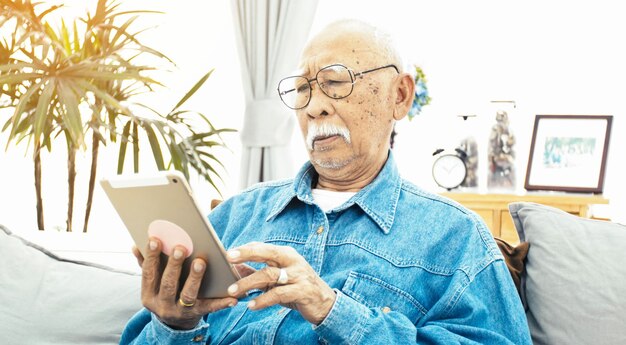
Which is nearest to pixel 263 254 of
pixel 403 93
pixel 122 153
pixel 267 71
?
pixel 403 93

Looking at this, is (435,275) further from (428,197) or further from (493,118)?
(493,118)

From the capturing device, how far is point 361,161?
160 centimetres

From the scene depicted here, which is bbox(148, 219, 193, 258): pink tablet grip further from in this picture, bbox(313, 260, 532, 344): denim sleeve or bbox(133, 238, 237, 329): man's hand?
bbox(313, 260, 532, 344): denim sleeve

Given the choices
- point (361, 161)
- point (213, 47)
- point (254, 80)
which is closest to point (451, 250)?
point (361, 161)

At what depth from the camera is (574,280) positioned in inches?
60.6

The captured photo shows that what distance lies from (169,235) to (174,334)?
0.24m

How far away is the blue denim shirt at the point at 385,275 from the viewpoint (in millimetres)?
1324

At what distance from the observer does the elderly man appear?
3.99 feet

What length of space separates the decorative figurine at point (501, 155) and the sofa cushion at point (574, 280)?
4.39 feet

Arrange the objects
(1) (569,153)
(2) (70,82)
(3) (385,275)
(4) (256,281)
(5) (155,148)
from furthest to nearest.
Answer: (1) (569,153)
(5) (155,148)
(2) (70,82)
(3) (385,275)
(4) (256,281)

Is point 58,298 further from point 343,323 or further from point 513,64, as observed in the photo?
point 513,64

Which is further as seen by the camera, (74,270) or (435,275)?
(74,270)

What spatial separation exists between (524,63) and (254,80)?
45.8 inches

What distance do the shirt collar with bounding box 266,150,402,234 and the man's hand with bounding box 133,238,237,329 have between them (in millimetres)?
382
